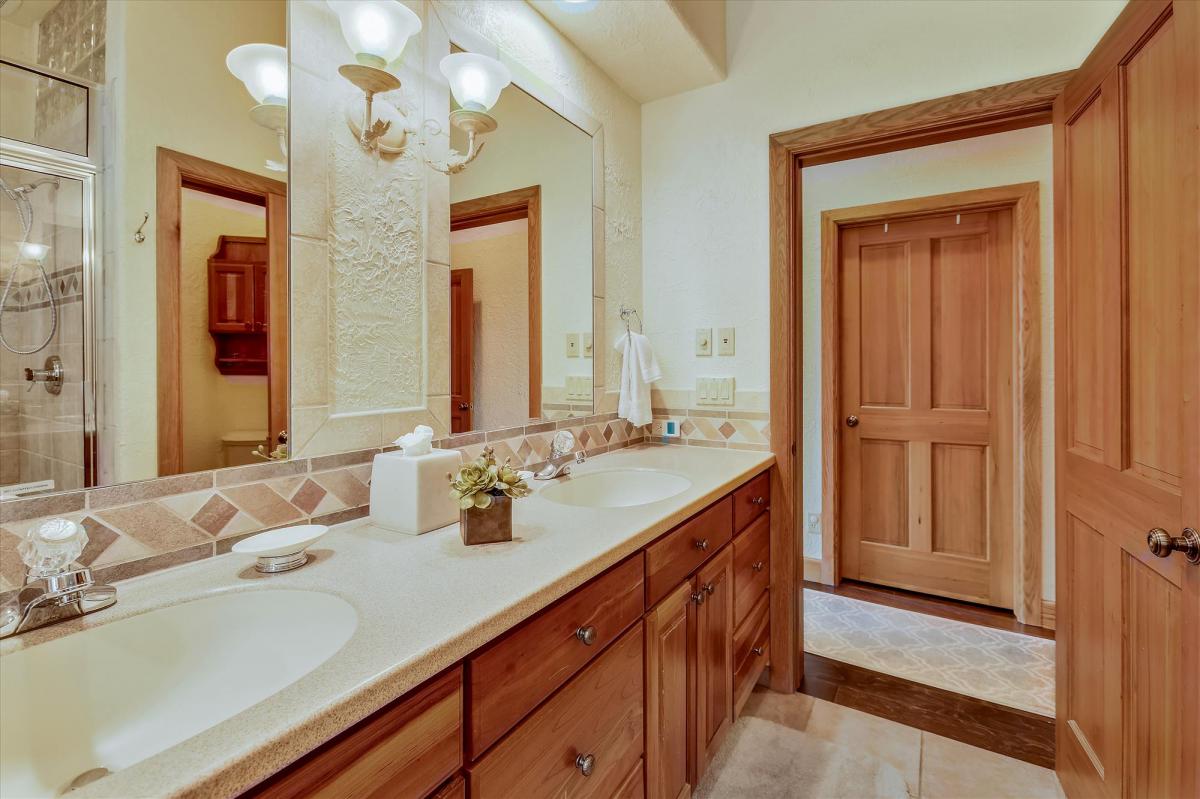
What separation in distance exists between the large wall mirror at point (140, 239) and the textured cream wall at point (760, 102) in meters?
1.50

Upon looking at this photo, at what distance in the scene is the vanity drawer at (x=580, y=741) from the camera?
766mm

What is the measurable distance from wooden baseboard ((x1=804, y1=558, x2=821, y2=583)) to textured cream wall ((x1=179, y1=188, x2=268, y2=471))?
2.83 metres

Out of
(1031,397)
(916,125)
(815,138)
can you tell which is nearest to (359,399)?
(815,138)

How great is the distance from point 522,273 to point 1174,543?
1.61 m

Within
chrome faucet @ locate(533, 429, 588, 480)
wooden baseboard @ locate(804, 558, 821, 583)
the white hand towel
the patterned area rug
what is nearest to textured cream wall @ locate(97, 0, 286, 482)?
chrome faucet @ locate(533, 429, 588, 480)

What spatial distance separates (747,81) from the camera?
6.85 ft

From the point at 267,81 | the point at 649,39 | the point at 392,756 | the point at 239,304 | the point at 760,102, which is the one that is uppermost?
the point at 649,39

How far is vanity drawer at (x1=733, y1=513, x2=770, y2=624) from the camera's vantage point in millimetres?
1675

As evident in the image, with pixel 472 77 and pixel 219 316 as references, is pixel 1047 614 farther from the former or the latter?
pixel 219 316

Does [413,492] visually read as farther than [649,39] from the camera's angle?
No

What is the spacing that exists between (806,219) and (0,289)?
3.02 m

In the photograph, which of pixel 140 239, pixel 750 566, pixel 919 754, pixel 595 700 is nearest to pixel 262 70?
pixel 140 239

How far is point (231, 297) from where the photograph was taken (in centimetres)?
97

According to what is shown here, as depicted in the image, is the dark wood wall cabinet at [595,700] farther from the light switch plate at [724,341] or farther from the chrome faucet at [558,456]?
the light switch plate at [724,341]
